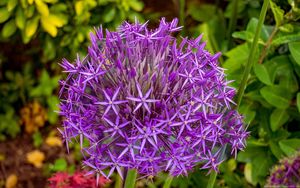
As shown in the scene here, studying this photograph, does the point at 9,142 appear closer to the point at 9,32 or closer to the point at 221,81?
the point at 9,32

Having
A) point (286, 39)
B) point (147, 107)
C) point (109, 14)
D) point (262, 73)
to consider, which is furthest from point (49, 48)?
point (147, 107)

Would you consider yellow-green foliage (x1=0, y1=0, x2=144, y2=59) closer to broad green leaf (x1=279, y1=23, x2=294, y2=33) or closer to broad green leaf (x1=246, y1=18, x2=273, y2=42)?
broad green leaf (x1=246, y1=18, x2=273, y2=42)

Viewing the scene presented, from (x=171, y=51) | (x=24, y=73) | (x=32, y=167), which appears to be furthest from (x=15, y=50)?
(x=171, y=51)

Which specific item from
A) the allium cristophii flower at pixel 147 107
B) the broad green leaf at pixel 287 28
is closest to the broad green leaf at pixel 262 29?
the broad green leaf at pixel 287 28

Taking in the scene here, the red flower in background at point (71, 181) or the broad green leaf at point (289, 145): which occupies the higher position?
the broad green leaf at point (289, 145)

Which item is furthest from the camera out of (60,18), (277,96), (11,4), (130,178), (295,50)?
(60,18)

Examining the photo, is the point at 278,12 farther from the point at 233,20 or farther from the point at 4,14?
the point at 4,14

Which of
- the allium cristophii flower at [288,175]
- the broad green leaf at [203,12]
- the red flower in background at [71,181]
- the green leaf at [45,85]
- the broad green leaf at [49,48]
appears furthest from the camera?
the broad green leaf at [203,12]

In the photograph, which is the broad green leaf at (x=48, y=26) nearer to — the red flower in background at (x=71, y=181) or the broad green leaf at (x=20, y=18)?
the broad green leaf at (x=20, y=18)

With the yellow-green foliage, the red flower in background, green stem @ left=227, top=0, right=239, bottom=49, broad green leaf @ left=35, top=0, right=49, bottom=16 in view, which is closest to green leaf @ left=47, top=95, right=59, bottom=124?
the yellow-green foliage
